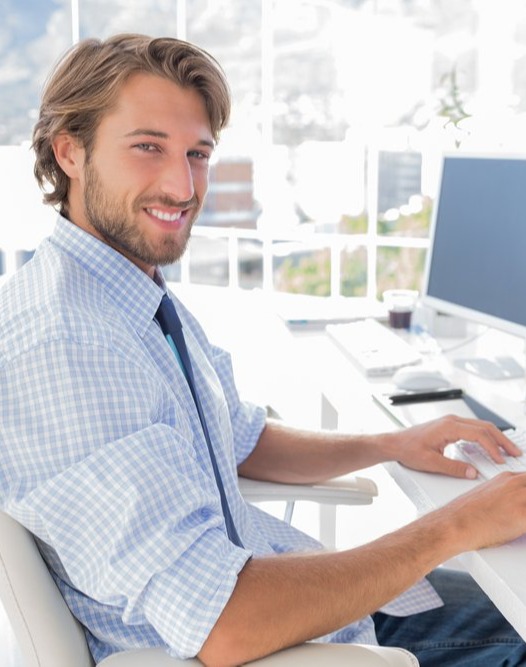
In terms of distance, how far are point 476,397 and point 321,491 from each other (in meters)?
0.40

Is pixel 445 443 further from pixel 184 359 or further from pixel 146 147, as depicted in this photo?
pixel 146 147

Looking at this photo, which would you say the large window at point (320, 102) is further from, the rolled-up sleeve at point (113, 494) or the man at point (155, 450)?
the rolled-up sleeve at point (113, 494)

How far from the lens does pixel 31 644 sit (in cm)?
94

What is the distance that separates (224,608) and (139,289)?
1.41 ft

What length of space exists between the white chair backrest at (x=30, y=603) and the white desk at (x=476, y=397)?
46 centimetres

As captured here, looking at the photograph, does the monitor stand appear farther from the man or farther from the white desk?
the man

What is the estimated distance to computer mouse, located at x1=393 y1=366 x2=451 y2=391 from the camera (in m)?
1.81

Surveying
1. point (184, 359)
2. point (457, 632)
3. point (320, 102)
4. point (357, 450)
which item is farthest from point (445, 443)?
point (320, 102)

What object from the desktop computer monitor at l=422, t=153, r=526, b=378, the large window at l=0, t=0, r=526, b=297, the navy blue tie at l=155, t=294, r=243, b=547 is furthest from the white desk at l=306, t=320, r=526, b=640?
the large window at l=0, t=0, r=526, b=297

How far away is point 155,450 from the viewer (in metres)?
1.01

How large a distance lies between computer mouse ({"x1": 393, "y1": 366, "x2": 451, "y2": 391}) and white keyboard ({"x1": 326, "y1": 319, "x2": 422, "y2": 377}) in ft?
0.45

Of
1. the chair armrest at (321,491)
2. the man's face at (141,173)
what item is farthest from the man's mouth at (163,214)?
the chair armrest at (321,491)

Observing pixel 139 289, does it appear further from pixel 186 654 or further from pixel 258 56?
pixel 258 56

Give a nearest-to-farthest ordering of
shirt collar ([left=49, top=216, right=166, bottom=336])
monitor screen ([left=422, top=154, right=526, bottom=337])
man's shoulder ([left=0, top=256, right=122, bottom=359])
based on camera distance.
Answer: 1. man's shoulder ([left=0, top=256, right=122, bottom=359])
2. shirt collar ([left=49, top=216, right=166, bottom=336])
3. monitor screen ([left=422, top=154, right=526, bottom=337])
